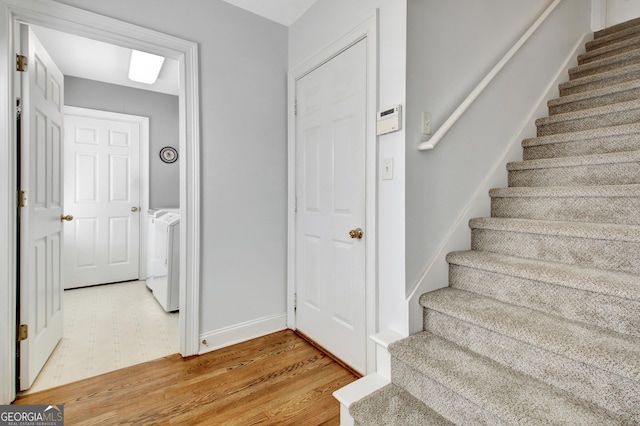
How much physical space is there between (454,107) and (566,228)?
0.83m

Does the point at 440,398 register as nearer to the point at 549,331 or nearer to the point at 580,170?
the point at 549,331

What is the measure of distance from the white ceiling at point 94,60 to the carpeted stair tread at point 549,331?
8.81 ft

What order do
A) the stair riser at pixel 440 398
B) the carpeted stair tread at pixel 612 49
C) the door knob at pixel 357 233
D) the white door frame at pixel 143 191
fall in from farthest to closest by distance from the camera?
the white door frame at pixel 143 191
the carpeted stair tread at pixel 612 49
the door knob at pixel 357 233
the stair riser at pixel 440 398

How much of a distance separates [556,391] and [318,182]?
Answer: 1647 millimetres

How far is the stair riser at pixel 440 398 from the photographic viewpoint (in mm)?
1105

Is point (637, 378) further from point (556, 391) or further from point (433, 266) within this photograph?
point (433, 266)

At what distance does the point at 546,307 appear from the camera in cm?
133

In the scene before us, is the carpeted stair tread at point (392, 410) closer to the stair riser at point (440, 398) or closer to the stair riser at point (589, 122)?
the stair riser at point (440, 398)

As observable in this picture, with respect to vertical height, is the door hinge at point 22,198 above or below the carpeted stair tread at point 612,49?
below

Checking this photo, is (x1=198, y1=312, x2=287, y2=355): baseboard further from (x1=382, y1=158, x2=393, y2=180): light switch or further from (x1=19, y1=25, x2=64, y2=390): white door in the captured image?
(x1=382, y1=158, x2=393, y2=180): light switch

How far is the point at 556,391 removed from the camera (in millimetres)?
1069

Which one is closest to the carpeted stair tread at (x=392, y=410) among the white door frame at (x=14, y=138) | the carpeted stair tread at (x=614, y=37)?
the white door frame at (x=14, y=138)

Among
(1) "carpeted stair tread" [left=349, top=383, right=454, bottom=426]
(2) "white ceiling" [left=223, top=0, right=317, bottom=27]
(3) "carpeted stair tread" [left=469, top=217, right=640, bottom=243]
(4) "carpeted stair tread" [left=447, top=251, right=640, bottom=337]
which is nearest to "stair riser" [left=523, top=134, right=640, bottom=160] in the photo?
(3) "carpeted stair tread" [left=469, top=217, right=640, bottom=243]

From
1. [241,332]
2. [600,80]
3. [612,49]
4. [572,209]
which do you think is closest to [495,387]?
[572,209]
